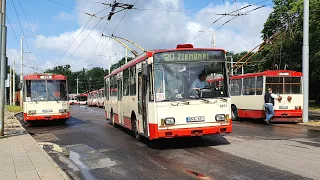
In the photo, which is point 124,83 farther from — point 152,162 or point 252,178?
point 252,178

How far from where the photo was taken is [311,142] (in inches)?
461

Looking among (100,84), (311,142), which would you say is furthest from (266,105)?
(100,84)

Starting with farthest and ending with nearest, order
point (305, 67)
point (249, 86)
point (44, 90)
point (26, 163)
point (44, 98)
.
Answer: point (249, 86) → point (44, 90) → point (44, 98) → point (305, 67) → point (26, 163)

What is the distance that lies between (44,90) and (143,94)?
1125 cm

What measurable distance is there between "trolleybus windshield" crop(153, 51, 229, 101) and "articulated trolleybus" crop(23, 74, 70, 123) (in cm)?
1208

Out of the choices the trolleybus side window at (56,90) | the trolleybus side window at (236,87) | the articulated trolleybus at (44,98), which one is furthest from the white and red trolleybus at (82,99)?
the trolleybus side window at (236,87)

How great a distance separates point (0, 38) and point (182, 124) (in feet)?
27.1

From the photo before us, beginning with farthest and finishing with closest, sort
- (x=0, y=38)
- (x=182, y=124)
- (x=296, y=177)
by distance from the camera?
(x=0, y=38) < (x=182, y=124) < (x=296, y=177)

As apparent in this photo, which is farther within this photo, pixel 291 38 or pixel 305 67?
pixel 291 38

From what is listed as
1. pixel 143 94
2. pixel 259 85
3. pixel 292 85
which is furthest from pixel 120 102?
pixel 292 85

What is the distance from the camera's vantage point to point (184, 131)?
10.7 meters

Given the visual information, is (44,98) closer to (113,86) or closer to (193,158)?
(113,86)

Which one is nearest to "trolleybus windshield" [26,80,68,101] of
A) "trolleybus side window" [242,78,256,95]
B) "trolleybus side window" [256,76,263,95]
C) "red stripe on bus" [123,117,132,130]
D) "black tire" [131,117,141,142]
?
"red stripe on bus" [123,117,132,130]

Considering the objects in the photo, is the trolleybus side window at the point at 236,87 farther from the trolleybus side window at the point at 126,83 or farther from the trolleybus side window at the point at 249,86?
the trolleybus side window at the point at 126,83
